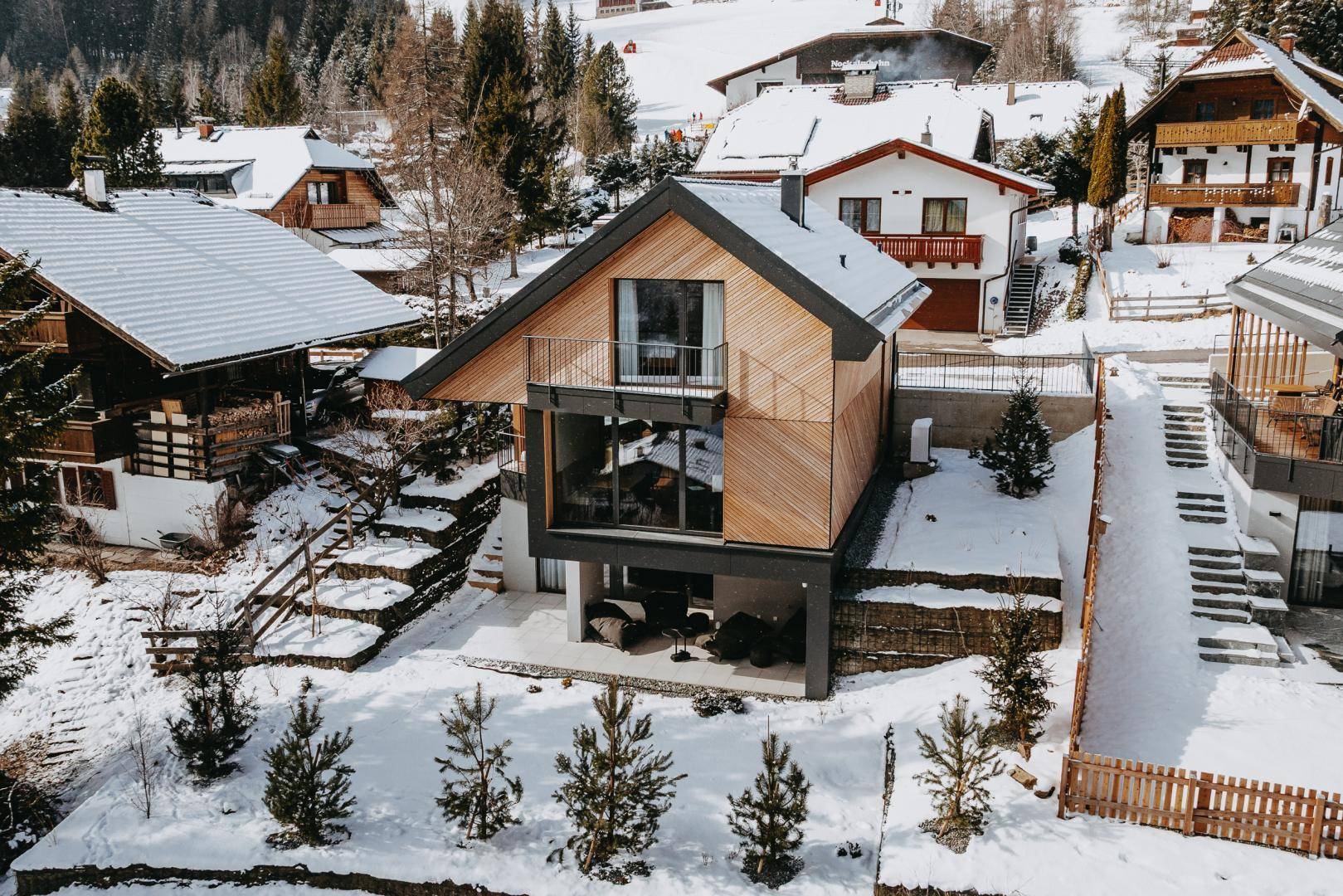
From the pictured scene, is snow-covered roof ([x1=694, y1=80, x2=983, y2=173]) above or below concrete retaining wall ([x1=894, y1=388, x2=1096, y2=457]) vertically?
above

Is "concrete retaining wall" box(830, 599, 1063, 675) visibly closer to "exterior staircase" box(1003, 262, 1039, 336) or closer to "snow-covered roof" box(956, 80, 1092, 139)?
"exterior staircase" box(1003, 262, 1039, 336)

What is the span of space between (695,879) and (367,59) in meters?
95.2

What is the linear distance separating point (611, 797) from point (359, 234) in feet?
140

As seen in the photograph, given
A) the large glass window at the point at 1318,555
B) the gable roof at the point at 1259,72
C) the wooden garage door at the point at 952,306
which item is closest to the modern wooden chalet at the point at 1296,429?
the large glass window at the point at 1318,555

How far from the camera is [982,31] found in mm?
101625

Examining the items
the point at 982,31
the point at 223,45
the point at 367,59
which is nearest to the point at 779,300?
the point at 367,59

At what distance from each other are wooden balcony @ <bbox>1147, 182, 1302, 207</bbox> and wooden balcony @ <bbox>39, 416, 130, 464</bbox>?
38793 millimetres

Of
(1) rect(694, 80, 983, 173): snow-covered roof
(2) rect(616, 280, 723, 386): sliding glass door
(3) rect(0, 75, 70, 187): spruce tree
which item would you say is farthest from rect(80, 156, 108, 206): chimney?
(3) rect(0, 75, 70, 187): spruce tree

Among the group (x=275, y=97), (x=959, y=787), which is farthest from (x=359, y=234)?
(x=959, y=787)

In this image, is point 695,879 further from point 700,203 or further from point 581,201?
point 581,201

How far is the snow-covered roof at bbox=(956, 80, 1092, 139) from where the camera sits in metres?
61.7

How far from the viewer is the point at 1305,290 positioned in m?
20.0

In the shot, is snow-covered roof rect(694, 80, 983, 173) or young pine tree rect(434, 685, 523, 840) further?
snow-covered roof rect(694, 80, 983, 173)

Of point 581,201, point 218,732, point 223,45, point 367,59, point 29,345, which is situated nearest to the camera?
point 218,732
